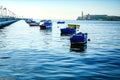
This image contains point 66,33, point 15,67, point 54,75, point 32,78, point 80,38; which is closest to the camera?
point 32,78

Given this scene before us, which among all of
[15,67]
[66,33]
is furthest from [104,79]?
[66,33]

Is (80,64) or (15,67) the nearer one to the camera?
(15,67)

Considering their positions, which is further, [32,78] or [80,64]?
[80,64]

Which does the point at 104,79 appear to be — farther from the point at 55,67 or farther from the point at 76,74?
the point at 55,67

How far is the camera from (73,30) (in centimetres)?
6700

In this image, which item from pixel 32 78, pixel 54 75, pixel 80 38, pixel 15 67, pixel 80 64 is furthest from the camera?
pixel 80 38

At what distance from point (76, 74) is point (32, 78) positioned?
3835mm

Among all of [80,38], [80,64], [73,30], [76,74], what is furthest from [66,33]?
[76,74]

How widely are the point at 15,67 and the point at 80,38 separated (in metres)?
19.0

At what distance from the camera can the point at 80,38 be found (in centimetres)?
3681

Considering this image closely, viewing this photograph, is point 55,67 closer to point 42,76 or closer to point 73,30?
point 42,76

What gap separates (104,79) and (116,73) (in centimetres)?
244

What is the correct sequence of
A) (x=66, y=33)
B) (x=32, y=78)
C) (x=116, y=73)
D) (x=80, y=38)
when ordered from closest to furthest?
1. (x=32, y=78)
2. (x=116, y=73)
3. (x=80, y=38)
4. (x=66, y=33)

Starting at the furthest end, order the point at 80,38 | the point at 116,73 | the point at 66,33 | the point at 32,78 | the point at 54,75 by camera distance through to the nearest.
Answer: the point at 66,33, the point at 80,38, the point at 116,73, the point at 54,75, the point at 32,78
